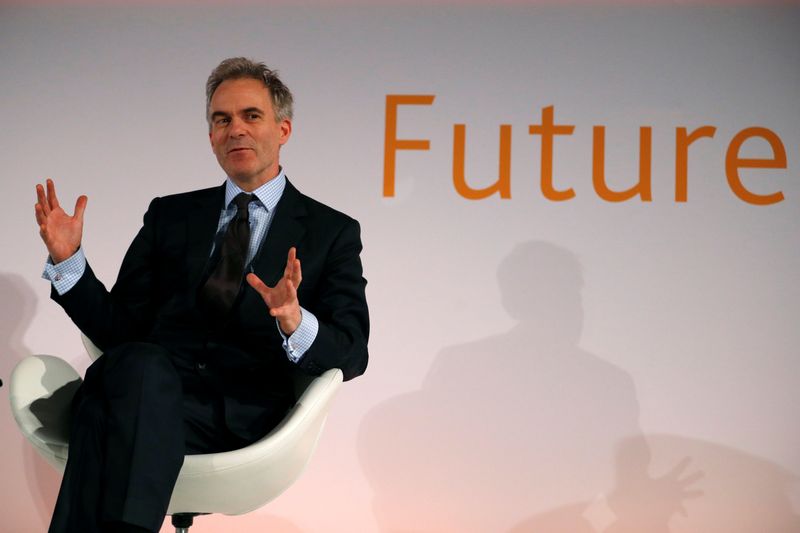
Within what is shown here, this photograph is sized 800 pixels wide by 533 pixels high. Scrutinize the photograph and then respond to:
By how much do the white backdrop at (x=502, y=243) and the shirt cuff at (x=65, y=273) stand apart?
1651 millimetres

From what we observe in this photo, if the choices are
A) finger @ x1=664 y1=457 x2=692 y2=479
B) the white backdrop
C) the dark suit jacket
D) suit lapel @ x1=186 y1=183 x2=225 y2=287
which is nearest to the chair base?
the dark suit jacket

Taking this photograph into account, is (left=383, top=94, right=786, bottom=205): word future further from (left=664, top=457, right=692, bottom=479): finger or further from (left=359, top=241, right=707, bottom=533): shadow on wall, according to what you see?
(left=664, top=457, right=692, bottom=479): finger

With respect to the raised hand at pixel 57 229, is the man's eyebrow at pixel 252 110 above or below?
above

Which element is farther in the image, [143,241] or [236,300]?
[143,241]

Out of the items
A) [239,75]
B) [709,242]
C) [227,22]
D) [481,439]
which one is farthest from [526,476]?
[227,22]

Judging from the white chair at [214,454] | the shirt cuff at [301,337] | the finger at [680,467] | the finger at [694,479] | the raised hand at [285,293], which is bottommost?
the finger at [694,479]

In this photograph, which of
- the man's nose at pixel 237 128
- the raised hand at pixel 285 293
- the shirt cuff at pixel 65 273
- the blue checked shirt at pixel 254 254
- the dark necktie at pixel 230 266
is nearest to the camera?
the raised hand at pixel 285 293

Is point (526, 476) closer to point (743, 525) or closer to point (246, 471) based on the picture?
point (743, 525)

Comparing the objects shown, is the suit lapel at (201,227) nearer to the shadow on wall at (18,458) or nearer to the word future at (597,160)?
the word future at (597,160)

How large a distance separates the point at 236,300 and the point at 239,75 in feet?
2.14

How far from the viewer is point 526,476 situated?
3.74 meters

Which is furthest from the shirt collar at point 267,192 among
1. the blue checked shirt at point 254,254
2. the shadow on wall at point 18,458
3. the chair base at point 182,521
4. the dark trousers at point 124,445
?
the shadow on wall at point 18,458

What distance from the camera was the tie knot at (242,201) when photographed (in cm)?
265

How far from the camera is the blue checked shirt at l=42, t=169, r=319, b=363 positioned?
2252mm
